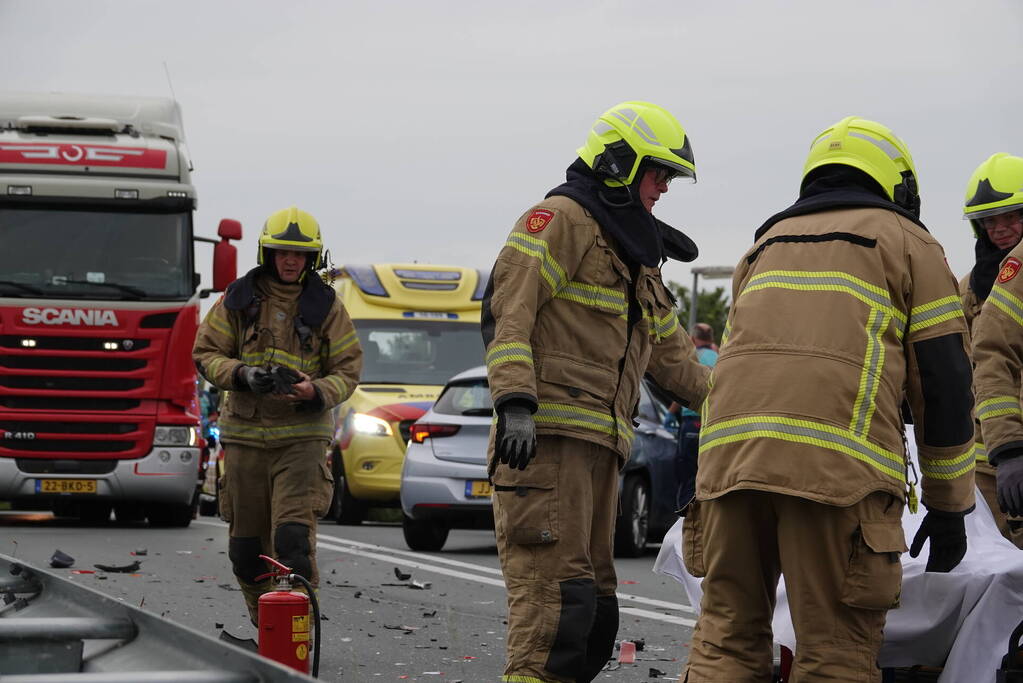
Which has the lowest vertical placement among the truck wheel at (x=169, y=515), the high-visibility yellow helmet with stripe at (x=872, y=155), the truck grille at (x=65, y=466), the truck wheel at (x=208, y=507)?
the truck wheel at (x=208, y=507)

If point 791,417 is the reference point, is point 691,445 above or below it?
below

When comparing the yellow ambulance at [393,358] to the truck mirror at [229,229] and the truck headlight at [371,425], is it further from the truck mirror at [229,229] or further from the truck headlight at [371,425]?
the truck mirror at [229,229]

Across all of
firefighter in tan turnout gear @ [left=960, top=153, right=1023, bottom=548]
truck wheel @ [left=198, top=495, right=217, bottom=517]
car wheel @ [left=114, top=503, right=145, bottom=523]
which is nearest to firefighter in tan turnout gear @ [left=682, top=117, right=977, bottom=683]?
firefighter in tan turnout gear @ [left=960, top=153, right=1023, bottom=548]

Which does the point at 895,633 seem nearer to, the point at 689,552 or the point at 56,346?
the point at 689,552

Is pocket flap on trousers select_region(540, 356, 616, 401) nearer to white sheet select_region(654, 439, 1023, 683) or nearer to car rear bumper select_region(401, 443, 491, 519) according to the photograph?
white sheet select_region(654, 439, 1023, 683)


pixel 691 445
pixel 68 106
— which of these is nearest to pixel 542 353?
pixel 691 445

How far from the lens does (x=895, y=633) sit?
17.6 ft

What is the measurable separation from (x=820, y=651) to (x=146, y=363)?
12.4m

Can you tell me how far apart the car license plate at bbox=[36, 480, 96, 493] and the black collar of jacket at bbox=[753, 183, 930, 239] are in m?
12.3

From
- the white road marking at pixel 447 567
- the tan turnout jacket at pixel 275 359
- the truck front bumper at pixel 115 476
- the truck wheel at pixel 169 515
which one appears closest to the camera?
the tan turnout jacket at pixel 275 359

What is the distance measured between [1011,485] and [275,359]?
326 centimetres

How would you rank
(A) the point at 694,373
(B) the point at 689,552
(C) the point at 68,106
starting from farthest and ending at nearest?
(C) the point at 68,106
(A) the point at 694,373
(B) the point at 689,552

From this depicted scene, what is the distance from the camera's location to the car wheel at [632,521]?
13.9m

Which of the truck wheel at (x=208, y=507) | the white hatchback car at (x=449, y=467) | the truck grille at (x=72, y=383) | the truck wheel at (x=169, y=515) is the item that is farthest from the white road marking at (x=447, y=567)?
the truck wheel at (x=208, y=507)
